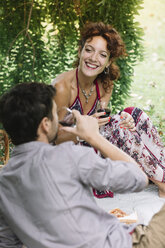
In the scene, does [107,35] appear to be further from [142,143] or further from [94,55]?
[142,143]

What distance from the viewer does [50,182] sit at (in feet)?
4.84

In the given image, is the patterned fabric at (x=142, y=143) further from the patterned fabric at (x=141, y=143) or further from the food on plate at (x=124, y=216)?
the food on plate at (x=124, y=216)

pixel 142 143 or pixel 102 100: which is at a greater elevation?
pixel 102 100

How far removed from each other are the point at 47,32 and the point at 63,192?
2.62 m

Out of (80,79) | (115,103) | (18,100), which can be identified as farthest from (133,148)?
(18,100)

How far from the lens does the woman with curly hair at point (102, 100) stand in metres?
3.03

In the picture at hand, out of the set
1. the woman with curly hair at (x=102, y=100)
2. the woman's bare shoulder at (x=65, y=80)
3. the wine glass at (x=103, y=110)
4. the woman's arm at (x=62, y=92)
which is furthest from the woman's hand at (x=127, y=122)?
the woman's bare shoulder at (x=65, y=80)

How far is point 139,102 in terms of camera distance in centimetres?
585

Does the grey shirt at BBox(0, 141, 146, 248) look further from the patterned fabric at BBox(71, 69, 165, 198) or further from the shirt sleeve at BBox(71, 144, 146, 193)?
the patterned fabric at BBox(71, 69, 165, 198)

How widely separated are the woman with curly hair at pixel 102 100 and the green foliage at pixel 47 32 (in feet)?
1.52

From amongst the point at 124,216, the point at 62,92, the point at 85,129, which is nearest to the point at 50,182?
the point at 85,129

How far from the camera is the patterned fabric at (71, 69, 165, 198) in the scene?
303cm

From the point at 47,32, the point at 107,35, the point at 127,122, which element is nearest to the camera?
the point at 127,122

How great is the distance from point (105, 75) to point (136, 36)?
0.66 m
